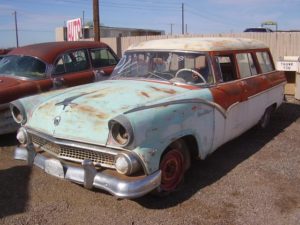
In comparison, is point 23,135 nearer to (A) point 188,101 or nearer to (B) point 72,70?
(A) point 188,101

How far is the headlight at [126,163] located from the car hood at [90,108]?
0.85 ft

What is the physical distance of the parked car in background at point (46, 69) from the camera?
19.9 ft

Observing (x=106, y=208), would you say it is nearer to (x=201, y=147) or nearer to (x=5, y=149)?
(x=201, y=147)

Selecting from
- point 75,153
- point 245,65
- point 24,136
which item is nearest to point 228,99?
point 245,65

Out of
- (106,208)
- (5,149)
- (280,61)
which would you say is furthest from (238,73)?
(280,61)

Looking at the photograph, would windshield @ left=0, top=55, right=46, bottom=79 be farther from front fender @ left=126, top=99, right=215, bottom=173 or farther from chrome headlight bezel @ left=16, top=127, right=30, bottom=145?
front fender @ left=126, top=99, right=215, bottom=173

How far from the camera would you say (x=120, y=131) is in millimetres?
3566

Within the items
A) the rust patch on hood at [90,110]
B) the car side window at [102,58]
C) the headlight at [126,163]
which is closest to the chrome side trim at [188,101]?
the rust patch on hood at [90,110]

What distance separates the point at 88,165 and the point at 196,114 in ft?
4.37

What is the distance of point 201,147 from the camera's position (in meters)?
4.33

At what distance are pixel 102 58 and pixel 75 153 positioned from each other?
4.48 metres

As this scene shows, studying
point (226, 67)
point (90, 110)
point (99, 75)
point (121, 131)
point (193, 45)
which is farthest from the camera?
point (99, 75)

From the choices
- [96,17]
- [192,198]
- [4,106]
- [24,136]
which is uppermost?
[96,17]

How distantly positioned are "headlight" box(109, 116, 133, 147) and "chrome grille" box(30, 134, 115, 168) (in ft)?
0.56
